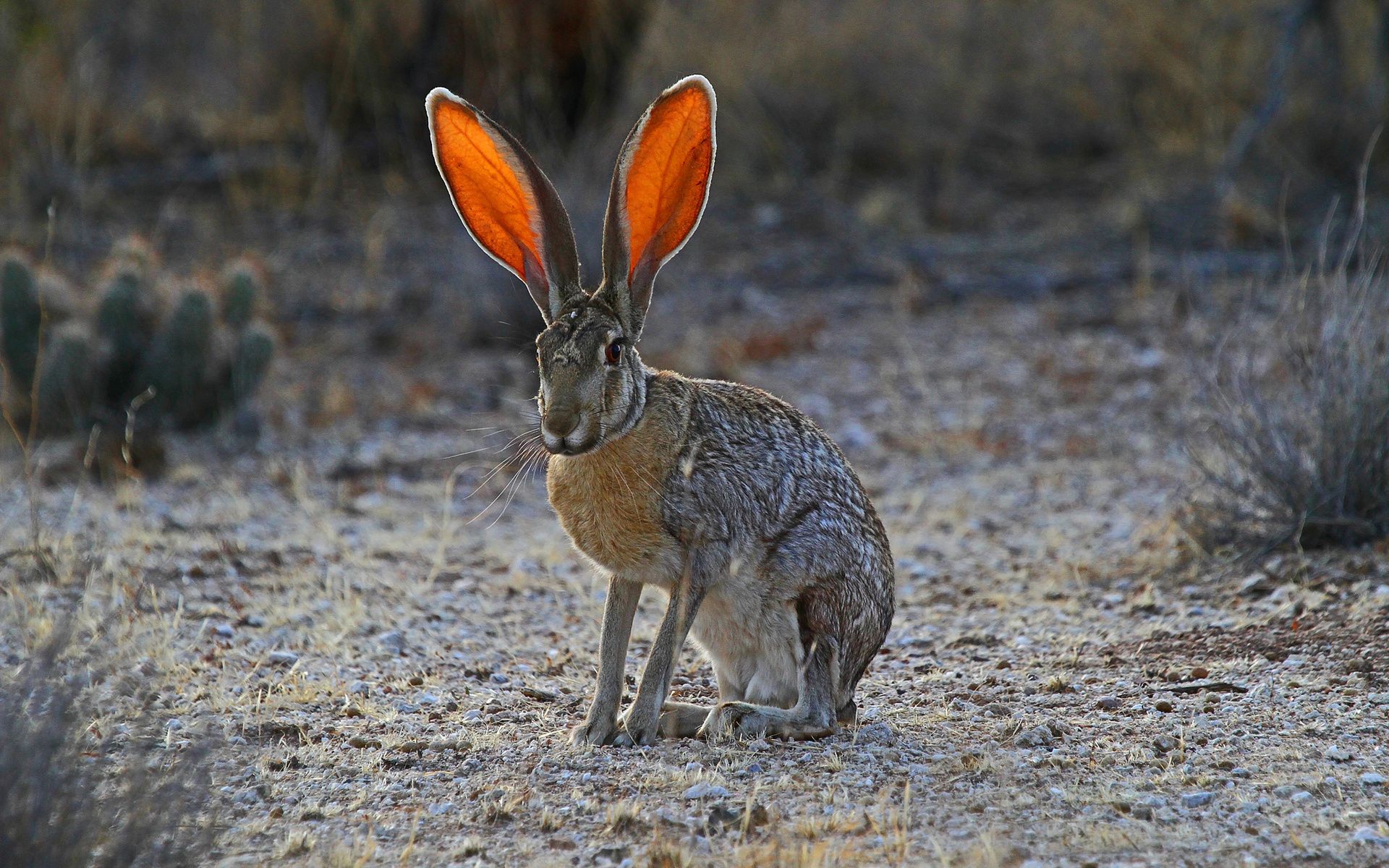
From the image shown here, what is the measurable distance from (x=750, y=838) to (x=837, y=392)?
264 inches

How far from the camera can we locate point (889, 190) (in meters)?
13.9

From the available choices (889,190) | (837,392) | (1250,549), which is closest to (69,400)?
(837,392)

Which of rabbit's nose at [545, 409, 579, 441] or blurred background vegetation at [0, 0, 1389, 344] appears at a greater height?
blurred background vegetation at [0, 0, 1389, 344]

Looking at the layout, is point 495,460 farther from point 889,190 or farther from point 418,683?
point 889,190

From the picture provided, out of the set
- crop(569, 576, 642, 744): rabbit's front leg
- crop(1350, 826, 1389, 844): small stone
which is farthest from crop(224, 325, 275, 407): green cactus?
crop(1350, 826, 1389, 844): small stone

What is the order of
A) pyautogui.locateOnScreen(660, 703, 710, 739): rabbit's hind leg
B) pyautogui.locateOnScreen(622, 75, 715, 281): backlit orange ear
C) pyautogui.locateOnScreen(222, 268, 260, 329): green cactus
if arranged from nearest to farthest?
pyautogui.locateOnScreen(622, 75, 715, 281): backlit orange ear → pyautogui.locateOnScreen(660, 703, 710, 739): rabbit's hind leg → pyautogui.locateOnScreen(222, 268, 260, 329): green cactus

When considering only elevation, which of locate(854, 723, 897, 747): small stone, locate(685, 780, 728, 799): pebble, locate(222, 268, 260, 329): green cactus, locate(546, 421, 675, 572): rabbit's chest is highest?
locate(222, 268, 260, 329): green cactus

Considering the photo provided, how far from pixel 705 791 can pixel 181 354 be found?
5.82 m

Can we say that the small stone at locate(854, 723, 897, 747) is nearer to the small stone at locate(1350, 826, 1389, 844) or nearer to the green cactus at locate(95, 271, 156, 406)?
the small stone at locate(1350, 826, 1389, 844)

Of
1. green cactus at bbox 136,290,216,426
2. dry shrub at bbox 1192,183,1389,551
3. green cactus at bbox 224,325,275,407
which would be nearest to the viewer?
dry shrub at bbox 1192,183,1389,551

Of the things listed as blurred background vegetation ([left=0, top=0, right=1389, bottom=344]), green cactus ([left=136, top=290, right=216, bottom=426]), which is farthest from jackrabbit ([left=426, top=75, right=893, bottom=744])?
blurred background vegetation ([left=0, top=0, right=1389, bottom=344])

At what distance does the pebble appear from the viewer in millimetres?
3986

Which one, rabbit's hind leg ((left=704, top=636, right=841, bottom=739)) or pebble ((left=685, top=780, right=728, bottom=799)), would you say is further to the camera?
rabbit's hind leg ((left=704, top=636, right=841, bottom=739))

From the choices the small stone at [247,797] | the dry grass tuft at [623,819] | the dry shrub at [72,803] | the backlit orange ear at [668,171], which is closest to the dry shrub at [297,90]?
the backlit orange ear at [668,171]
